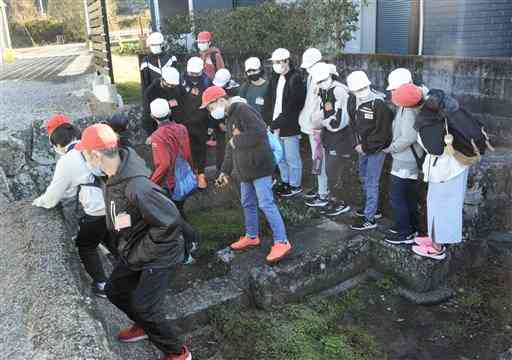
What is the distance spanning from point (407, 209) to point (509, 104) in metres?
2.05

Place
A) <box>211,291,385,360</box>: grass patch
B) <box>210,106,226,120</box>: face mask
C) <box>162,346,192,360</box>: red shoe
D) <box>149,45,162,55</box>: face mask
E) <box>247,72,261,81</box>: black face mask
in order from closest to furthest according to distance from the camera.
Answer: <box>162,346,192,360</box>: red shoe < <box>211,291,385,360</box>: grass patch < <box>210,106,226,120</box>: face mask < <box>247,72,261,81</box>: black face mask < <box>149,45,162,55</box>: face mask

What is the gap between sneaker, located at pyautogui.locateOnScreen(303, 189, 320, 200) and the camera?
5961 millimetres

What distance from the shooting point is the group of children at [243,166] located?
3.06 m

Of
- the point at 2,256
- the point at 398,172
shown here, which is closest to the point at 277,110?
the point at 398,172

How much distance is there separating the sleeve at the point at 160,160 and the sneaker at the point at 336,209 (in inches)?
78.0

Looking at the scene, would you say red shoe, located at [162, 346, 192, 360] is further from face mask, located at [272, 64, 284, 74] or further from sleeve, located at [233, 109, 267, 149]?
face mask, located at [272, 64, 284, 74]

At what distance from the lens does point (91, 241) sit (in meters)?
3.91

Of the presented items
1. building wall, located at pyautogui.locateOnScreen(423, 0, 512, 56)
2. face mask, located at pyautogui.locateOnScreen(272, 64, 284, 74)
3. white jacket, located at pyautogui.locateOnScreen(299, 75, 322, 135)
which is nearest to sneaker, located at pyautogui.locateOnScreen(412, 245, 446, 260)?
white jacket, located at pyautogui.locateOnScreen(299, 75, 322, 135)

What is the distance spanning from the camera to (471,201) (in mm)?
4738

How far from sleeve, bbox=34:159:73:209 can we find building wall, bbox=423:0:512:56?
596cm

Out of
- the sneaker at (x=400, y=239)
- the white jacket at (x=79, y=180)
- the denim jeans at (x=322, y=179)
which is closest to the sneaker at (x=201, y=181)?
the denim jeans at (x=322, y=179)

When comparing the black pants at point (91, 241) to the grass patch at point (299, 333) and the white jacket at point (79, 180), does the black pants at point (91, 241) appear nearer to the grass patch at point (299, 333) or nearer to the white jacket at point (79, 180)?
the white jacket at point (79, 180)

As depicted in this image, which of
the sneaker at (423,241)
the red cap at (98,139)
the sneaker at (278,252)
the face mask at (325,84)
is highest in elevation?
the face mask at (325,84)

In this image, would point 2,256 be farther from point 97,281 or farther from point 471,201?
point 471,201
